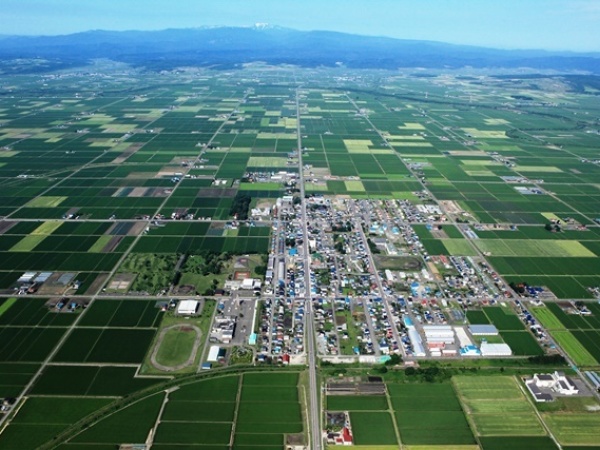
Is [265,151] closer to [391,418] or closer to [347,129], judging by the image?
[347,129]

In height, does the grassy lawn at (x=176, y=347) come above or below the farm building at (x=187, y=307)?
below

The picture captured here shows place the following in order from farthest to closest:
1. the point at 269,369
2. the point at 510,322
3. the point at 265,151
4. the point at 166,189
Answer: the point at 265,151, the point at 166,189, the point at 510,322, the point at 269,369

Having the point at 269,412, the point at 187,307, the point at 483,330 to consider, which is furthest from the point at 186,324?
the point at 483,330

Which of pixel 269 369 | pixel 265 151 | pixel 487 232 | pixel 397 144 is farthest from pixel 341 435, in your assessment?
pixel 397 144

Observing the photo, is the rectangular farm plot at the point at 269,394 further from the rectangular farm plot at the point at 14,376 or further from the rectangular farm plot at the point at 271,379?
the rectangular farm plot at the point at 14,376

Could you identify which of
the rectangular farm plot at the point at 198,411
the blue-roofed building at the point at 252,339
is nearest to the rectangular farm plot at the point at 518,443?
the rectangular farm plot at the point at 198,411

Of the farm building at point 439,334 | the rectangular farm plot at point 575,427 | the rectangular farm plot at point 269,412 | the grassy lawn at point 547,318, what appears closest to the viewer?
the rectangular farm plot at point 575,427

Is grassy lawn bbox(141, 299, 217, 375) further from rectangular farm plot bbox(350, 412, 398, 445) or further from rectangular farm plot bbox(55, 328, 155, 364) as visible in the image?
rectangular farm plot bbox(350, 412, 398, 445)
